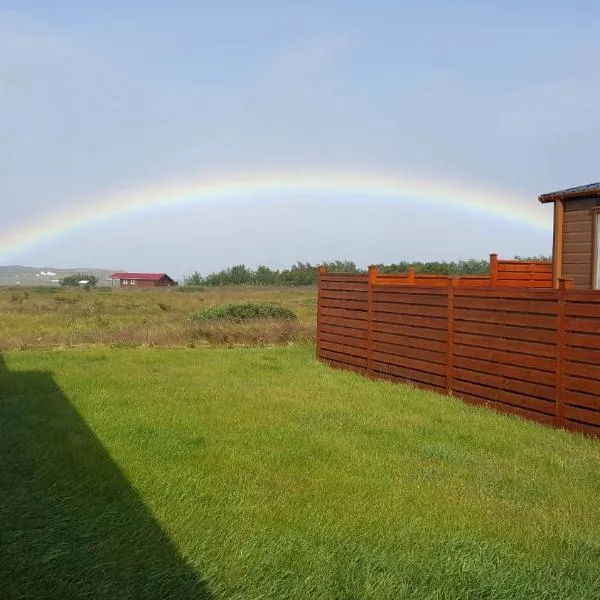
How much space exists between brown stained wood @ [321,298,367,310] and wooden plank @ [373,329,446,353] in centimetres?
71

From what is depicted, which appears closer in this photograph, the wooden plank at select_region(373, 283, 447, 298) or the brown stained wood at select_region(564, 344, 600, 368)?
the brown stained wood at select_region(564, 344, 600, 368)

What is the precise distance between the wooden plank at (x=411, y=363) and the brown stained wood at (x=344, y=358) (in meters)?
0.50

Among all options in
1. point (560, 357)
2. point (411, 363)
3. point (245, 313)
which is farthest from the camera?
point (245, 313)

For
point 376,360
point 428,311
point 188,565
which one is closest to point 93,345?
point 376,360

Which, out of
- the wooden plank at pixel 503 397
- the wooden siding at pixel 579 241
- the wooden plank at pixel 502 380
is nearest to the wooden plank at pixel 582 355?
the wooden plank at pixel 502 380

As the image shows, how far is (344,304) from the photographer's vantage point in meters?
13.1

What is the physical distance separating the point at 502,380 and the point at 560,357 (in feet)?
3.74

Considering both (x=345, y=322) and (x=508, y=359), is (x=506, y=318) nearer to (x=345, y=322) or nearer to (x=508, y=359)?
(x=508, y=359)

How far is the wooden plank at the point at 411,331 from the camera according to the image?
10.2 m

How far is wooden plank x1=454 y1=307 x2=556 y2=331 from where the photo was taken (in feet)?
26.3

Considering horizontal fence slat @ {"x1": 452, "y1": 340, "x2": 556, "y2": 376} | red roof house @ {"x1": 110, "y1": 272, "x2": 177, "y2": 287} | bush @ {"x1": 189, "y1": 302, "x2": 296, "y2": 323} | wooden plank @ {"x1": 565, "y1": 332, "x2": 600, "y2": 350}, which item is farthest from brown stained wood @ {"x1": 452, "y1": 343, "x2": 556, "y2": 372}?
red roof house @ {"x1": 110, "y1": 272, "x2": 177, "y2": 287}

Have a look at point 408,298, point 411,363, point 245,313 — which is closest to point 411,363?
point 411,363

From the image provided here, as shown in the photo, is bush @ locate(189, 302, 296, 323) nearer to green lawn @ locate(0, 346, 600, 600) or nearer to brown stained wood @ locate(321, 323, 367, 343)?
brown stained wood @ locate(321, 323, 367, 343)

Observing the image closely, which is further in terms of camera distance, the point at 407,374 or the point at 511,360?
the point at 407,374
